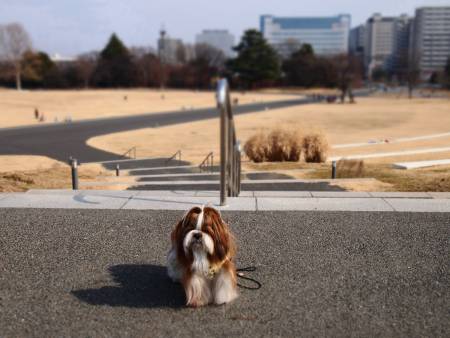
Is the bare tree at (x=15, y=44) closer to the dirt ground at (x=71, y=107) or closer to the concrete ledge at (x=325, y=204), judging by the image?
the dirt ground at (x=71, y=107)

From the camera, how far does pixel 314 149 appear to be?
1689 cm

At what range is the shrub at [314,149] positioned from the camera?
55.3ft

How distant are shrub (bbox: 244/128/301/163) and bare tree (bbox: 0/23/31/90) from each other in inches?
3091

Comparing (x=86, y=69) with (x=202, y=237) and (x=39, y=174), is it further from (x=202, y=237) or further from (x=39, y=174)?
(x=202, y=237)

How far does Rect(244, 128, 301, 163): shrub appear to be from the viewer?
55.7ft

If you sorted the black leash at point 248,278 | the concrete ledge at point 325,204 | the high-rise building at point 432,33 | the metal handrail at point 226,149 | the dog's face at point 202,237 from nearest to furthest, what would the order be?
the dog's face at point 202,237 < the black leash at point 248,278 < the metal handrail at point 226,149 < the concrete ledge at point 325,204 < the high-rise building at point 432,33

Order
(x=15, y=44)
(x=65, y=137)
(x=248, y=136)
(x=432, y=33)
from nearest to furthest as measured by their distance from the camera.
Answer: (x=65, y=137) → (x=248, y=136) → (x=15, y=44) → (x=432, y=33)

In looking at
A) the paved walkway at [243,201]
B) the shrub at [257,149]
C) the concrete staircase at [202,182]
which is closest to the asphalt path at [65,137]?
the concrete staircase at [202,182]

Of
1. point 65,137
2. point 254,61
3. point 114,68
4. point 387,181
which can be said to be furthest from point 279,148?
point 114,68

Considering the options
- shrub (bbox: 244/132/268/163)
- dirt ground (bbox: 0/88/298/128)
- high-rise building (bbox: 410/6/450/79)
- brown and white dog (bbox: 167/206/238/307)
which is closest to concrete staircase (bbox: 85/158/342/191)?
shrub (bbox: 244/132/268/163)

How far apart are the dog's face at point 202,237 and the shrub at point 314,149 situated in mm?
13622

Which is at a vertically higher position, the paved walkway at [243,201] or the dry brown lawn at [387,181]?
the paved walkway at [243,201]

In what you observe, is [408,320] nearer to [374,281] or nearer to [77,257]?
[374,281]

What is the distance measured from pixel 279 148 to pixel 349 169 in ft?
16.0
